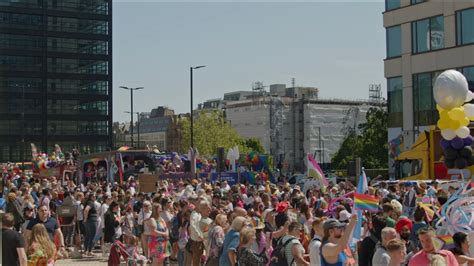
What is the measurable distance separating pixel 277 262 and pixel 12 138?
84.7m

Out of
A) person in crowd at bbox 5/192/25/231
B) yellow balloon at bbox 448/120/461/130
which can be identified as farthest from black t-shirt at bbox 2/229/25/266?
yellow balloon at bbox 448/120/461/130

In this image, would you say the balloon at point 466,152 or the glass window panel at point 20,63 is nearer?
the balloon at point 466,152

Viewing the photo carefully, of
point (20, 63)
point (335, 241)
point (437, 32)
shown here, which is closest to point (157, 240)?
point (335, 241)

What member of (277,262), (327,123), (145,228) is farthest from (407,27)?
(327,123)

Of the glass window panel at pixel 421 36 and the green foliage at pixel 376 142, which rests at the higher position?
the glass window panel at pixel 421 36

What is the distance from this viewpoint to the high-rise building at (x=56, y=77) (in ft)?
282

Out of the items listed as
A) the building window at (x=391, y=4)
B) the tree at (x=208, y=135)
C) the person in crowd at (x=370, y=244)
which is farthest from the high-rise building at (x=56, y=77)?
the person in crowd at (x=370, y=244)

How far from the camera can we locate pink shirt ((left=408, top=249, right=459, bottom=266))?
7.32m

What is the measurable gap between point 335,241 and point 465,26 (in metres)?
35.2

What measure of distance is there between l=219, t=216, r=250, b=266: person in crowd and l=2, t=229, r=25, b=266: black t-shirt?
100.0 inches

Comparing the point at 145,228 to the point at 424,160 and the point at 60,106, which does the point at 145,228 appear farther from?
the point at 60,106

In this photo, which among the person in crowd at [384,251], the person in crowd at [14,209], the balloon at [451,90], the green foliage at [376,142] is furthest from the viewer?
the green foliage at [376,142]

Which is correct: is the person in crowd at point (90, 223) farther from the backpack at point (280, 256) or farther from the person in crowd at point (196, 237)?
the backpack at point (280, 256)

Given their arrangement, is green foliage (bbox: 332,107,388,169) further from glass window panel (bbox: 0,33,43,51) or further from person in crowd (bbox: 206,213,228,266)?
person in crowd (bbox: 206,213,228,266)
